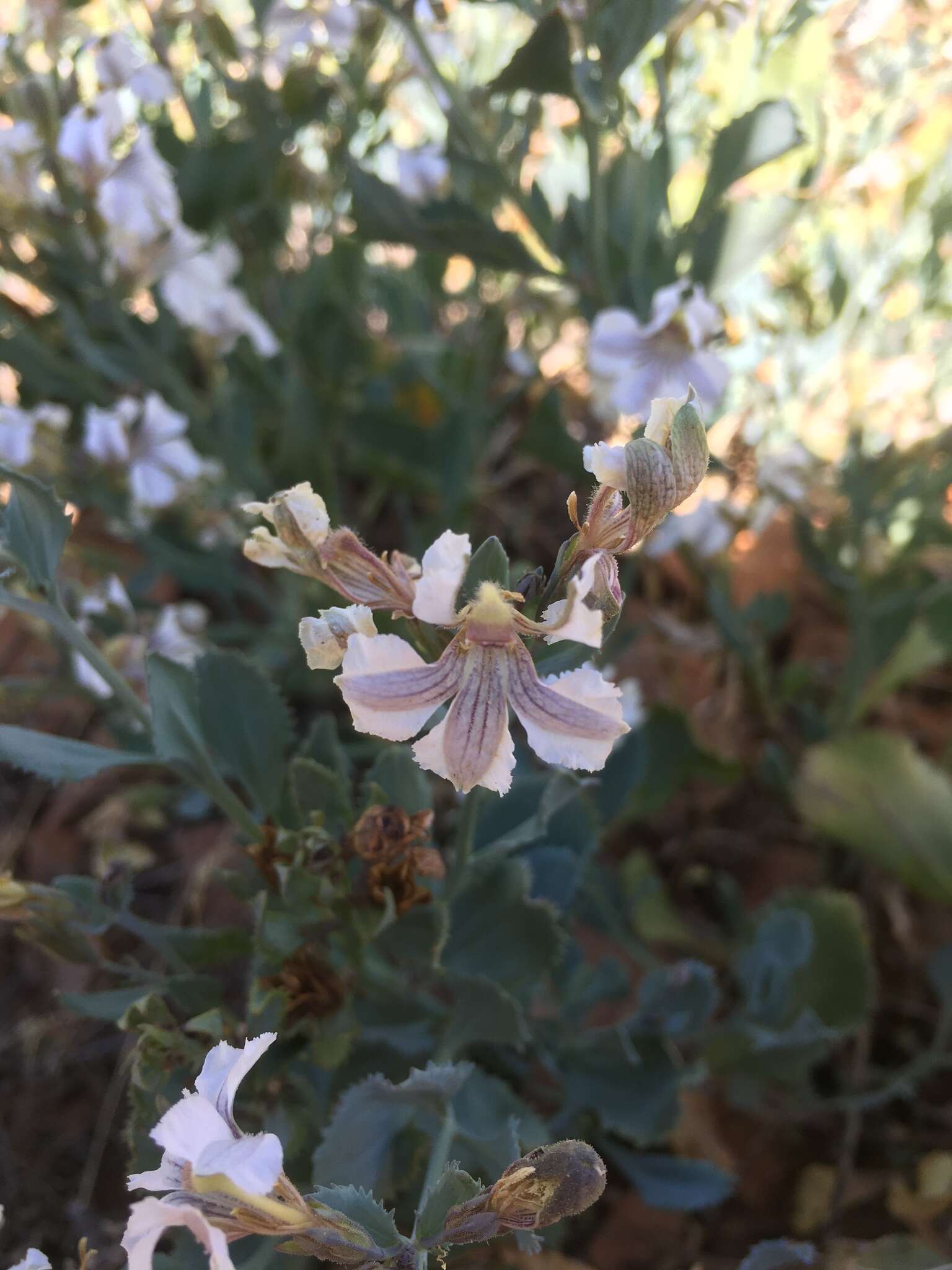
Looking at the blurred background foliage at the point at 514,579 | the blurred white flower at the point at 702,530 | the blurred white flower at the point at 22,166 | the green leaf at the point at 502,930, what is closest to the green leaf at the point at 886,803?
the blurred background foliage at the point at 514,579

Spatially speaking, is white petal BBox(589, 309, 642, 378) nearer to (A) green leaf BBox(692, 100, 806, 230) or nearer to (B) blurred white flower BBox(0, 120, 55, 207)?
(A) green leaf BBox(692, 100, 806, 230)

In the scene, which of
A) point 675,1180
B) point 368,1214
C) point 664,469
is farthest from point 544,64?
point 675,1180

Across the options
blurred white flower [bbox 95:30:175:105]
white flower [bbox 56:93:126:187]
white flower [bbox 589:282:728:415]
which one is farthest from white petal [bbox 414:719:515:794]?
blurred white flower [bbox 95:30:175:105]

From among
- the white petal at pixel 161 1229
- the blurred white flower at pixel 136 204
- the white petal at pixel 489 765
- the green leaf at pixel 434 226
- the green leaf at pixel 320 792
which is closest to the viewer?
the white petal at pixel 161 1229

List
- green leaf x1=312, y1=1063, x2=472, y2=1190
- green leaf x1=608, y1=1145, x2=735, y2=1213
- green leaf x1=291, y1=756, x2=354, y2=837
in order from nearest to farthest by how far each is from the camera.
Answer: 1. green leaf x1=312, y1=1063, x2=472, y2=1190
2. green leaf x1=291, y1=756, x2=354, y2=837
3. green leaf x1=608, y1=1145, x2=735, y2=1213

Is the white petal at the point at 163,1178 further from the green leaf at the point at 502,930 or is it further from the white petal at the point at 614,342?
the white petal at the point at 614,342

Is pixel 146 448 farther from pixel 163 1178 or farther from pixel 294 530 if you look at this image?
pixel 163 1178
